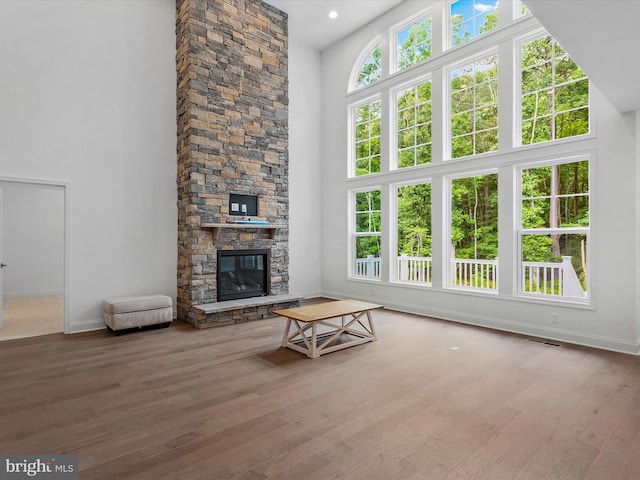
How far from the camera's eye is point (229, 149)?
576 centimetres

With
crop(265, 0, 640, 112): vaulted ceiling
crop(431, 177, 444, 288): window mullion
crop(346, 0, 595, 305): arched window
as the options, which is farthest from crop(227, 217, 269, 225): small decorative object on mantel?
crop(265, 0, 640, 112): vaulted ceiling

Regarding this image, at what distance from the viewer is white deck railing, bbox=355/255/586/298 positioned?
4465 millimetres

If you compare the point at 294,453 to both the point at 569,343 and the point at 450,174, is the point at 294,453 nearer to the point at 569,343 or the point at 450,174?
the point at 569,343

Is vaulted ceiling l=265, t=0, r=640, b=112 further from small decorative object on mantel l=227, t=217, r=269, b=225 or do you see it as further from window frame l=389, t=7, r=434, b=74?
small decorative object on mantel l=227, t=217, r=269, b=225

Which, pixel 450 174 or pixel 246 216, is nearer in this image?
pixel 450 174

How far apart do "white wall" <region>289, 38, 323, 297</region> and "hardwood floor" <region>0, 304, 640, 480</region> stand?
3.27 metres

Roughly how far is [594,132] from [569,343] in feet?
8.01

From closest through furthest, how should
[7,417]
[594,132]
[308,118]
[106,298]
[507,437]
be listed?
[507,437], [7,417], [594,132], [106,298], [308,118]

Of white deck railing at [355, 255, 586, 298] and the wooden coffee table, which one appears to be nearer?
the wooden coffee table

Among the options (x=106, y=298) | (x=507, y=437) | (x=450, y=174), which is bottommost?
(x=507, y=437)

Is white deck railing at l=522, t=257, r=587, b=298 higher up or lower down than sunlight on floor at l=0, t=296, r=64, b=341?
higher up

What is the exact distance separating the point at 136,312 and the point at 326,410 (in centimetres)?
329

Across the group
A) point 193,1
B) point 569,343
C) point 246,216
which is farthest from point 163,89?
point 569,343

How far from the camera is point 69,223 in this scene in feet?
15.9
